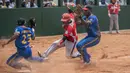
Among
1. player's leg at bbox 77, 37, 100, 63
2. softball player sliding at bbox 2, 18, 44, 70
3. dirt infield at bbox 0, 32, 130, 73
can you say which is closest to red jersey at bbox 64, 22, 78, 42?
player's leg at bbox 77, 37, 100, 63

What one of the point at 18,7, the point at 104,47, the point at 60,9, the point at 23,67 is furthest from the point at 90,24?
the point at 60,9

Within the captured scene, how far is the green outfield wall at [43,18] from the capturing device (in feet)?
59.3

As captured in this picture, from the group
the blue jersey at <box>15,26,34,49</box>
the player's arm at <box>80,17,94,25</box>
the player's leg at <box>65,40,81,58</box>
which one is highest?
the player's arm at <box>80,17,94,25</box>

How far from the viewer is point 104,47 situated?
15172 mm

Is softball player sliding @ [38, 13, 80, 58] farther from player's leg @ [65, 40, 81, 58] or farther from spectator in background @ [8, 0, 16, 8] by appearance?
spectator in background @ [8, 0, 16, 8]

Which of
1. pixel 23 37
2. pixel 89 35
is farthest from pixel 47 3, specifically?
pixel 23 37

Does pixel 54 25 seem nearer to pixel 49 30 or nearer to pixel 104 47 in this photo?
pixel 49 30

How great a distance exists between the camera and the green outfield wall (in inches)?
711

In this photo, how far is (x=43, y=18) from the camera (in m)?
19.7

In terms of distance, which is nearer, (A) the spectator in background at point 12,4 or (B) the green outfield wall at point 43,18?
(B) the green outfield wall at point 43,18

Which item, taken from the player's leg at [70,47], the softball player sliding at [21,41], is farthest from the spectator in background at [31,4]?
the softball player sliding at [21,41]

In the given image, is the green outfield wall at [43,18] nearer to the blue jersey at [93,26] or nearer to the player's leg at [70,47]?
the player's leg at [70,47]

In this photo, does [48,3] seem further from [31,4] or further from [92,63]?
[92,63]

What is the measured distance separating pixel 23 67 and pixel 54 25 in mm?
10737
